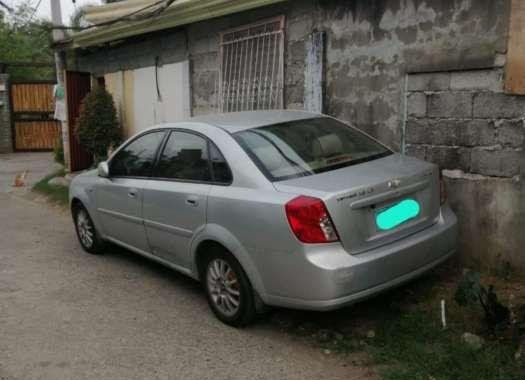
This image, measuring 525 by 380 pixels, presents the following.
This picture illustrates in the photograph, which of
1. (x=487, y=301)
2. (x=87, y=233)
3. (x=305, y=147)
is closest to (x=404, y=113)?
(x=305, y=147)

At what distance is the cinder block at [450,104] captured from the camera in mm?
4979

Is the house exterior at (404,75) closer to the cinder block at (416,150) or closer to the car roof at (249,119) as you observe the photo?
the cinder block at (416,150)

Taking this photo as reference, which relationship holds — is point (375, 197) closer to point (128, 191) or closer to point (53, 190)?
point (128, 191)

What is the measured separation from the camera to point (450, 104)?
5.11m

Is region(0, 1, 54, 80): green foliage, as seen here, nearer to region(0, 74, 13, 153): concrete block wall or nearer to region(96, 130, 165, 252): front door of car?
region(0, 74, 13, 153): concrete block wall

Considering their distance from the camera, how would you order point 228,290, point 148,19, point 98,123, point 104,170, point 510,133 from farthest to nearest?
1. point 98,123
2. point 148,19
3. point 104,170
4. point 510,133
5. point 228,290

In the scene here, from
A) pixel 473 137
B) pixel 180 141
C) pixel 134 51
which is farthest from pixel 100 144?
pixel 473 137

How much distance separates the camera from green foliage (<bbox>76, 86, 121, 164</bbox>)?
10.7m

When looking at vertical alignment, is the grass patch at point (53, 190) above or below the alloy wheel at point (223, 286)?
below

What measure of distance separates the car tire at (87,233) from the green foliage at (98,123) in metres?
4.41

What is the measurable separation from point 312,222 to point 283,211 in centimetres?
20

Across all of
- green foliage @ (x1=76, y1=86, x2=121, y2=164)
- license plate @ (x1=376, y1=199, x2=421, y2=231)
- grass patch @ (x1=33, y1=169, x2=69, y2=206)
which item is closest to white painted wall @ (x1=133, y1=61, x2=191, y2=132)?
green foliage @ (x1=76, y1=86, x2=121, y2=164)

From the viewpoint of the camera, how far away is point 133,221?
17.3 feet

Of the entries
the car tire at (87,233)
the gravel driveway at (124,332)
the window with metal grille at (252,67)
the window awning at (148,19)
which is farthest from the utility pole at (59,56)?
the gravel driveway at (124,332)
